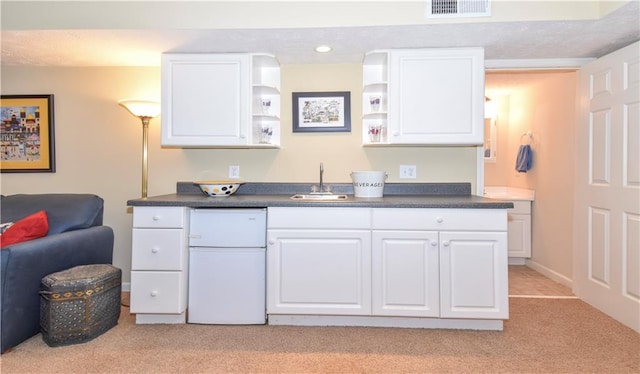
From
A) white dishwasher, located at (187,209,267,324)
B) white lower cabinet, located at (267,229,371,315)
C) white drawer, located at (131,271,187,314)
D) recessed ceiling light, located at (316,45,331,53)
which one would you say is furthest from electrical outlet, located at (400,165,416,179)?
white drawer, located at (131,271,187,314)

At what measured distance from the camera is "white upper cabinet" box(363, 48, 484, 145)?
2521 mm

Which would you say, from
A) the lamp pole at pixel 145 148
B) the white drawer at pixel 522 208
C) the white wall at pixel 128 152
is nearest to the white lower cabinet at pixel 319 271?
the white wall at pixel 128 152

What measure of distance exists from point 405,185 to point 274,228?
3.79 ft

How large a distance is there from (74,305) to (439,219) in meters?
2.21

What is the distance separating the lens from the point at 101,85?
3082mm

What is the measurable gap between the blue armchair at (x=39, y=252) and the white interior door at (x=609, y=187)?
11.7ft

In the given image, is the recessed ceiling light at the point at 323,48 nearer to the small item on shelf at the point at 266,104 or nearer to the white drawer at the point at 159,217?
the small item on shelf at the point at 266,104

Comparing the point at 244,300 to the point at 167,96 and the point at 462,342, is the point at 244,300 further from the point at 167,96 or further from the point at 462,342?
the point at 167,96

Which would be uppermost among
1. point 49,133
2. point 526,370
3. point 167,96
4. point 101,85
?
point 101,85

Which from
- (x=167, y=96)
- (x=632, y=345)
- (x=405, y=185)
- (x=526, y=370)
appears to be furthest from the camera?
(x=405, y=185)

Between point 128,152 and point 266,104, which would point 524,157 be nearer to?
point 266,104

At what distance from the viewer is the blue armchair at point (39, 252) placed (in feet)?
6.57

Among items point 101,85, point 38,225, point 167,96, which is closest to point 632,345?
point 167,96

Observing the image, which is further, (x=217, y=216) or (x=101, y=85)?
(x=101, y=85)
